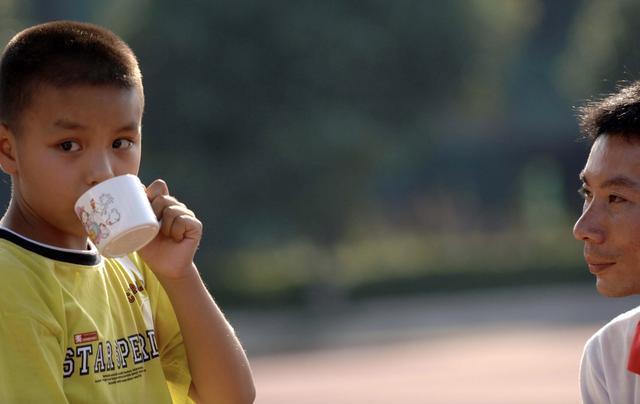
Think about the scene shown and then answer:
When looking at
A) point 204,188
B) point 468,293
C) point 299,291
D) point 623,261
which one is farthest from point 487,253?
point 623,261

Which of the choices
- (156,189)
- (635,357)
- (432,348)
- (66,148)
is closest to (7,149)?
(66,148)

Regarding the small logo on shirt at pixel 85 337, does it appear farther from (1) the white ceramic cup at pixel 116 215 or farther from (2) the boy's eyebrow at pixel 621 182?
Result: (2) the boy's eyebrow at pixel 621 182

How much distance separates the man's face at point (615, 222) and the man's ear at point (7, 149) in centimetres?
139

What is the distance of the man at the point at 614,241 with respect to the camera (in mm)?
2971

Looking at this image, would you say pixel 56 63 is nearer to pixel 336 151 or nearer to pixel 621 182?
pixel 621 182

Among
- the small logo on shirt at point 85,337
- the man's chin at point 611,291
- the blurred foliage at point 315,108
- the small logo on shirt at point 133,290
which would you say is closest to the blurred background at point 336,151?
the blurred foliage at point 315,108

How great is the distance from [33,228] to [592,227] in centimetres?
140

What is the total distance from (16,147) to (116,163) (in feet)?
0.70

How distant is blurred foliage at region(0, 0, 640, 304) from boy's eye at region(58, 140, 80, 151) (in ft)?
48.9

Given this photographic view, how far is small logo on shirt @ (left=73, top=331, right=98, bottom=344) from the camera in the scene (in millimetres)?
2289

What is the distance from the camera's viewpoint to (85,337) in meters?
2.30

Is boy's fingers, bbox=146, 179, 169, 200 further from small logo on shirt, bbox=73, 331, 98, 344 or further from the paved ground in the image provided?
the paved ground

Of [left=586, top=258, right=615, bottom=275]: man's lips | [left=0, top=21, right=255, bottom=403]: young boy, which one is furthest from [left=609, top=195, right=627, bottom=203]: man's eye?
[left=0, top=21, right=255, bottom=403]: young boy

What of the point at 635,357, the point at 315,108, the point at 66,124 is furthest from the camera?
the point at 315,108
